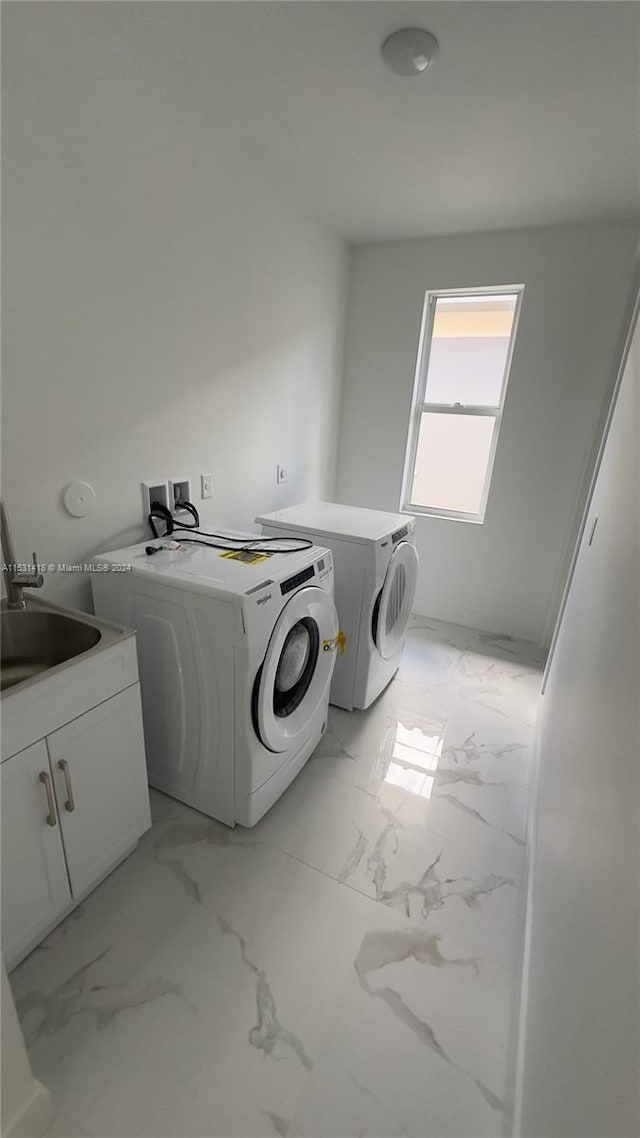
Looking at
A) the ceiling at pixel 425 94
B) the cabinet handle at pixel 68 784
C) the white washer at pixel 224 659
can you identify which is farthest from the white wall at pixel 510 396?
the cabinet handle at pixel 68 784

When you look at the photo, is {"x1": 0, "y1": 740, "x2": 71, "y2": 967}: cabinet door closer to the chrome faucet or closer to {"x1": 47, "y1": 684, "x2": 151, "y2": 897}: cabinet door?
{"x1": 47, "y1": 684, "x2": 151, "y2": 897}: cabinet door

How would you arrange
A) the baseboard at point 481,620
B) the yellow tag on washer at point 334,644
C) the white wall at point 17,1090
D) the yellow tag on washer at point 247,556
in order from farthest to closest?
the baseboard at point 481,620, the yellow tag on washer at point 334,644, the yellow tag on washer at point 247,556, the white wall at point 17,1090

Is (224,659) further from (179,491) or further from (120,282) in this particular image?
(120,282)

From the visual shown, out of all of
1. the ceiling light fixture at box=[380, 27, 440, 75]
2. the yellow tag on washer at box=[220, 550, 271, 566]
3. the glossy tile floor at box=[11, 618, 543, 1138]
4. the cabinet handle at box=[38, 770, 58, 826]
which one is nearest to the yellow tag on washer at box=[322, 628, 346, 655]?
the yellow tag on washer at box=[220, 550, 271, 566]

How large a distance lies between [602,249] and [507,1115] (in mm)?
3319

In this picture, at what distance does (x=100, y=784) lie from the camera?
4.19 ft

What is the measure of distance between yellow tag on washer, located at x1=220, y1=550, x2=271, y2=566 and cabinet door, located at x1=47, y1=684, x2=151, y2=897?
0.53 metres

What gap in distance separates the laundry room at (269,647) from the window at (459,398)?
392 millimetres

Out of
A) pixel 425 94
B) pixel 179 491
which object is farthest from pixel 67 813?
pixel 425 94

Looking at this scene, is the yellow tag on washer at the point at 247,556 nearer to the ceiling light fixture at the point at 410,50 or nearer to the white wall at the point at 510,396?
the ceiling light fixture at the point at 410,50

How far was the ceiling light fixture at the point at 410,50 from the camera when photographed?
1.28 m

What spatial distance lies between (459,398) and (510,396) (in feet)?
1.12

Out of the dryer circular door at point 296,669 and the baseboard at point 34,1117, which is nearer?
the baseboard at point 34,1117

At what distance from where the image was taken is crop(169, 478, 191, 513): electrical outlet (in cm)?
192
